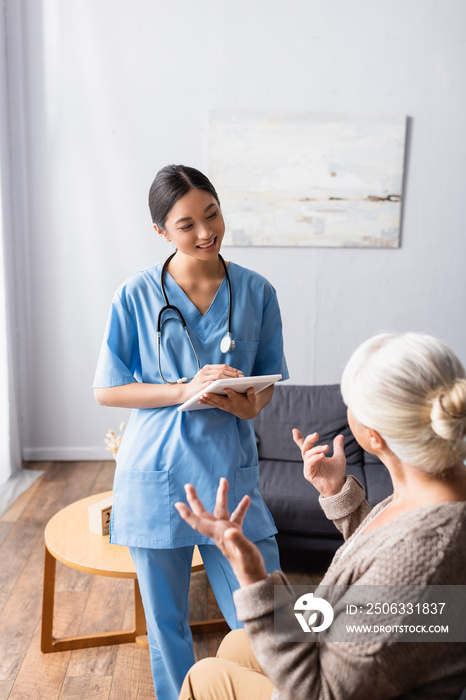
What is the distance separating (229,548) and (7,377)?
9.39ft

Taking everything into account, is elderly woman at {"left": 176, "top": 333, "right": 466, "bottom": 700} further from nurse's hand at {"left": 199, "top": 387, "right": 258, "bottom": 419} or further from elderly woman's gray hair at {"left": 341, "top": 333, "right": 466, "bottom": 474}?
nurse's hand at {"left": 199, "top": 387, "right": 258, "bottom": 419}

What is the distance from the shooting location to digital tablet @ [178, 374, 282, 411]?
1.28 metres

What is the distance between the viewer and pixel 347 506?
4.13 ft

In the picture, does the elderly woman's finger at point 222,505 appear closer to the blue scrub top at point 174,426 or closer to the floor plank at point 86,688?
the blue scrub top at point 174,426

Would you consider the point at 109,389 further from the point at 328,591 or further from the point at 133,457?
the point at 328,591

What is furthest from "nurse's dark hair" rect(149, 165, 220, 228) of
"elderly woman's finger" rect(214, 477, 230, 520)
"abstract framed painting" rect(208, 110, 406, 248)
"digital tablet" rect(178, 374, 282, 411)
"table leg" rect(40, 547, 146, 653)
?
"abstract framed painting" rect(208, 110, 406, 248)

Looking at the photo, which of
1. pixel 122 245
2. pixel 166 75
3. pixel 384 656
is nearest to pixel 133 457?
pixel 384 656

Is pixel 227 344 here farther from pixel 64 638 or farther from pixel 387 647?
pixel 64 638

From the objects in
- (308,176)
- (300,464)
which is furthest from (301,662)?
(308,176)

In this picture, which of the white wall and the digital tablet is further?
the white wall

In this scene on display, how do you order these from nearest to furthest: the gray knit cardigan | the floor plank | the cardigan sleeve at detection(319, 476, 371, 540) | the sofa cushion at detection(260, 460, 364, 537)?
the gray knit cardigan, the cardigan sleeve at detection(319, 476, 371, 540), the floor plank, the sofa cushion at detection(260, 460, 364, 537)

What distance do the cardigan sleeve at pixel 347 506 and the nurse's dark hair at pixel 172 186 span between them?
735mm

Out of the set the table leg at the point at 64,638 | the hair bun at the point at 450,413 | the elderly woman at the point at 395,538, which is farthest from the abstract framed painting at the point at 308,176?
the hair bun at the point at 450,413
